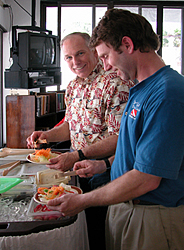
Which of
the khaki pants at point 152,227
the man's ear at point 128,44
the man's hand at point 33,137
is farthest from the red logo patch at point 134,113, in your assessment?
the man's hand at point 33,137

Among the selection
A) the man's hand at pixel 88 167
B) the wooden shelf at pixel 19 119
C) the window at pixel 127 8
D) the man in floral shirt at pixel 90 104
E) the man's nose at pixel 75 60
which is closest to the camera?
the man's hand at pixel 88 167

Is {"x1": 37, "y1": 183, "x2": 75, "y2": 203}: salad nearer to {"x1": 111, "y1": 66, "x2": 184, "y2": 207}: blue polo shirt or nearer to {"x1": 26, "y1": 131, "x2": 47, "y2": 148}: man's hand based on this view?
{"x1": 111, "y1": 66, "x2": 184, "y2": 207}: blue polo shirt

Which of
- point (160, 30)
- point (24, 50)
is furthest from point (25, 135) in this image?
point (160, 30)

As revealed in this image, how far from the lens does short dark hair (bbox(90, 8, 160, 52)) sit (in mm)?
1122

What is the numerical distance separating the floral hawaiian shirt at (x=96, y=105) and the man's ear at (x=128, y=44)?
650mm

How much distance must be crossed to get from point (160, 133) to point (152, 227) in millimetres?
461

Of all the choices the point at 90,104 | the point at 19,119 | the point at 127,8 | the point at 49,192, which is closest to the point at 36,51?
the point at 19,119

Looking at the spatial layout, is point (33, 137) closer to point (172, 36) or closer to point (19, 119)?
point (19, 119)

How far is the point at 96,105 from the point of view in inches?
74.3

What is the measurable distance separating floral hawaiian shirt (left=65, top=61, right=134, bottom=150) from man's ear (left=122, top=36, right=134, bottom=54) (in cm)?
65

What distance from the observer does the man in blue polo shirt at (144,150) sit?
95 cm

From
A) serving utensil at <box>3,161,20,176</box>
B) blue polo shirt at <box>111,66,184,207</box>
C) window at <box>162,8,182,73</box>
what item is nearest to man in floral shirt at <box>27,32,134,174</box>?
serving utensil at <box>3,161,20,176</box>

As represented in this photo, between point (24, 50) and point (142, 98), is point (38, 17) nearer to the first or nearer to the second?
point (24, 50)

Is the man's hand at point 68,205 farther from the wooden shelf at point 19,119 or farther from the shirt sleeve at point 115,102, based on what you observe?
the wooden shelf at point 19,119
